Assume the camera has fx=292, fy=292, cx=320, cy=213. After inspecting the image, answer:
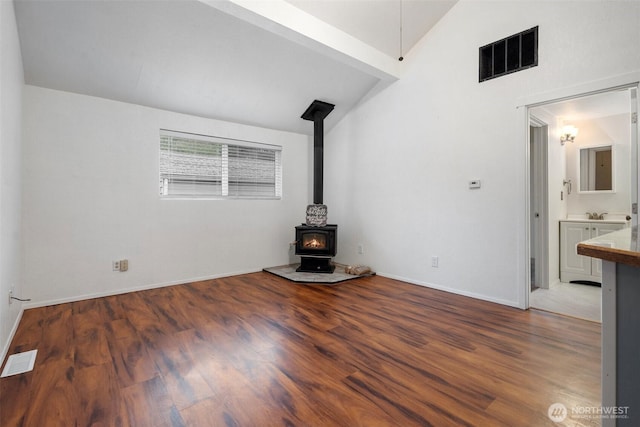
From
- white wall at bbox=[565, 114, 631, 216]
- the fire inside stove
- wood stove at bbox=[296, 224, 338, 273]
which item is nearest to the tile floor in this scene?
white wall at bbox=[565, 114, 631, 216]

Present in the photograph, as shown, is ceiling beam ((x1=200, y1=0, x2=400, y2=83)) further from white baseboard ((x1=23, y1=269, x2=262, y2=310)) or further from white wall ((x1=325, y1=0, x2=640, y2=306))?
white baseboard ((x1=23, y1=269, x2=262, y2=310))

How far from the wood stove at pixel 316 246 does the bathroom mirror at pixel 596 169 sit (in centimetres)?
366

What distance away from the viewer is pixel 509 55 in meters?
2.96

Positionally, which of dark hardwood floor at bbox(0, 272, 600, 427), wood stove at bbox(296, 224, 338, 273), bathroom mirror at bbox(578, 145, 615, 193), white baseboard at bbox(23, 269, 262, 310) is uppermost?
bathroom mirror at bbox(578, 145, 615, 193)

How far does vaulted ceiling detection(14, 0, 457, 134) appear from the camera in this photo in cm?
254

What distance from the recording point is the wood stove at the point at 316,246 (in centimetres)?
431

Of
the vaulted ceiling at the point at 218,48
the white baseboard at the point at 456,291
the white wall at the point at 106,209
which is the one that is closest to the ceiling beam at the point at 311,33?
the vaulted ceiling at the point at 218,48

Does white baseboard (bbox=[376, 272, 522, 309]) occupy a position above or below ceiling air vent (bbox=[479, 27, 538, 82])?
below

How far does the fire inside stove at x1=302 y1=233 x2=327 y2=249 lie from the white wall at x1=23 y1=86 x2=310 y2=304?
37.8 inches

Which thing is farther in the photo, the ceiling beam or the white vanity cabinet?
the white vanity cabinet

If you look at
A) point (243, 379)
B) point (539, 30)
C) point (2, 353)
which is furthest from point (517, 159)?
point (2, 353)

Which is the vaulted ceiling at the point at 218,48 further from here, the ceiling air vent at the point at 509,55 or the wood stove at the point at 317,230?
the ceiling air vent at the point at 509,55

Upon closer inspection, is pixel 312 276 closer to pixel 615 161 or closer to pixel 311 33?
pixel 311 33

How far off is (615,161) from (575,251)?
4.50ft
